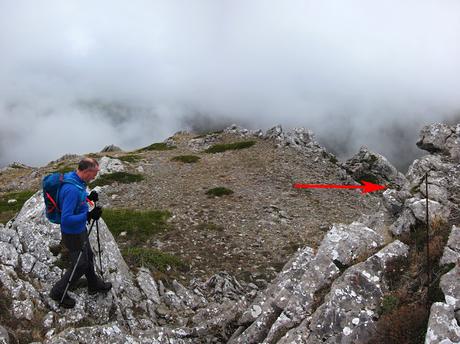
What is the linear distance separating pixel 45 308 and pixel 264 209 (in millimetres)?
21157

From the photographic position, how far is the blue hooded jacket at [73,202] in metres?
11.0

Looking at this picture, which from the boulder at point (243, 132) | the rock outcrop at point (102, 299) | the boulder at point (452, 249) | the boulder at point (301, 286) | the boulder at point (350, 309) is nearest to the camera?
the boulder at point (350, 309)

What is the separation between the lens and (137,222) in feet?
90.5

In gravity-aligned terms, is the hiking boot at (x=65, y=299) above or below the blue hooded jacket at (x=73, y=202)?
below

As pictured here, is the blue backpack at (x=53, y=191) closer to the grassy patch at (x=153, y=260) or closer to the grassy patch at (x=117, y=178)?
the grassy patch at (x=153, y=260)

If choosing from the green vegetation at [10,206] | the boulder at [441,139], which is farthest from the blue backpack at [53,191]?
the green vegetation at [10,206]

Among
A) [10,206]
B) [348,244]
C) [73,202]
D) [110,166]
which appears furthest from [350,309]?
[110,166]

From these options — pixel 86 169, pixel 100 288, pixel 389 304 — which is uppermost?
pixel 86 169

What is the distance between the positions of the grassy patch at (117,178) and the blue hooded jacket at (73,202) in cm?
2875

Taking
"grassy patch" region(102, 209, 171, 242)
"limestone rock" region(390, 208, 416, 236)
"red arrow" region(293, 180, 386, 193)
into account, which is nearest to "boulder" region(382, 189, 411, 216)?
"limestone rock" region(390, 208, 416, 236)

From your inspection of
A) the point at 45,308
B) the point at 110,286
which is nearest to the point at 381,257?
the point at 110,286

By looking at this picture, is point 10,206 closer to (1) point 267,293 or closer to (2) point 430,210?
(1) point 267,293

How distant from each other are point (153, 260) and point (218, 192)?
16459mm

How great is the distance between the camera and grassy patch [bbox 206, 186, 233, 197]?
35031 mm
